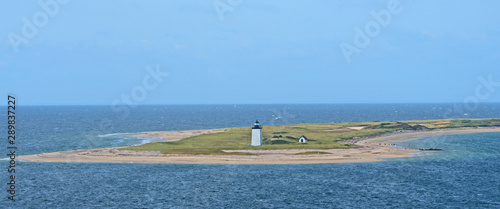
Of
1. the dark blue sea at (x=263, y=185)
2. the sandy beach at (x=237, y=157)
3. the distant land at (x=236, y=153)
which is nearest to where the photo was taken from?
the dark blue sea at (x=263, y=185)

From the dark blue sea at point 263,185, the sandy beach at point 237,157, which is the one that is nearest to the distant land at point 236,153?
the sandy beach at point 237,157

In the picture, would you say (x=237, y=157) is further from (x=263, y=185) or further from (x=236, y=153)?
(x=263, y=185)

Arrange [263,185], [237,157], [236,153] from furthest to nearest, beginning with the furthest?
[236,153], [237,157], [263,185]

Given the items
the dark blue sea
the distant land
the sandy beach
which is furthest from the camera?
the distant land

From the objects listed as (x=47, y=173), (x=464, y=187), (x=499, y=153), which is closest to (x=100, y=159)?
(x=47, y=173)

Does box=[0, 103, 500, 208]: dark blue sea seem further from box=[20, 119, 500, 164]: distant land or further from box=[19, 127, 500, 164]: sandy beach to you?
box=[20, 119, 500, 164]: distant land

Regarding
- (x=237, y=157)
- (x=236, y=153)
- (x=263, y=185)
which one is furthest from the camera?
(x=236, y=153)

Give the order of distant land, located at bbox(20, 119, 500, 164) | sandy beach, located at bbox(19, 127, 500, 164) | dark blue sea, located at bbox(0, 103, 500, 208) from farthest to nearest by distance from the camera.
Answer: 1. distant land, located at bbox(20, 119, 500, 164)
2. sandy beach, located at bbox(19, 127, 500, 164)
3. dark blue sea, located at bbox(0, 103, 500, 208)

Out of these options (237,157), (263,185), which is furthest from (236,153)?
(263,185)

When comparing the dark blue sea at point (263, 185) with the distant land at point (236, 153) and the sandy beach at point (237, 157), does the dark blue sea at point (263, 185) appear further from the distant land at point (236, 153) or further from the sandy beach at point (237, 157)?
the distant land at point (236, 153)

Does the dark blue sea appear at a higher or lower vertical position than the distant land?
lower

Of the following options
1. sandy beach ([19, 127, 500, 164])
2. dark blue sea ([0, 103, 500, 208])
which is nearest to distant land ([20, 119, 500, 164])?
sandy beach ([19, 127, 500, 164])
